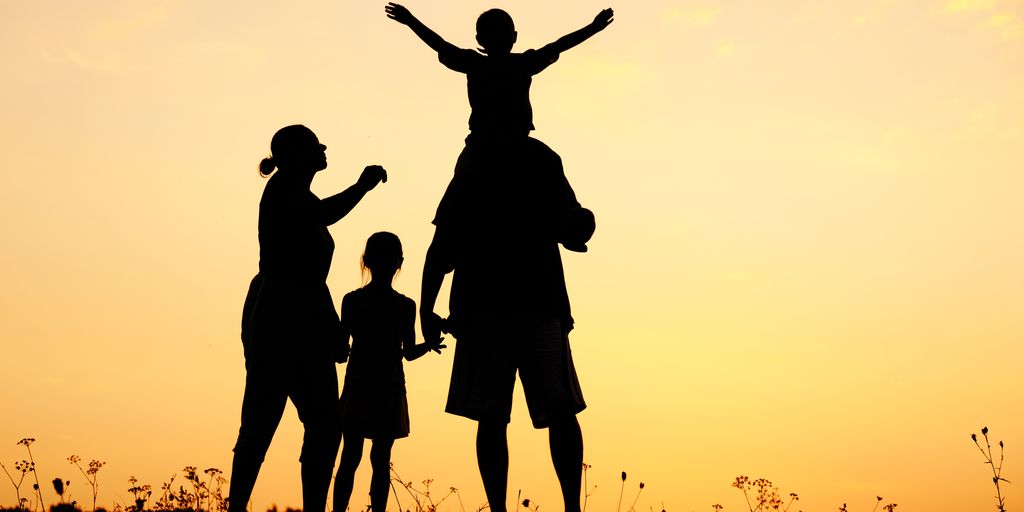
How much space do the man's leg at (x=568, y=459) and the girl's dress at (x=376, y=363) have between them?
243cm

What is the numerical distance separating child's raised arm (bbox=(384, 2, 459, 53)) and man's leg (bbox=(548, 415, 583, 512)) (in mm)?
2297

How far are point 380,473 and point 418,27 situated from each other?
3280 mm

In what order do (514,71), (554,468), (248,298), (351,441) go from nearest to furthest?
1. (554,468)
2. (514,71)
3. (248,298)
4. (351,441)

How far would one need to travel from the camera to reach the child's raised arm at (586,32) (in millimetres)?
6863

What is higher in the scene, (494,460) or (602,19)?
(602,19)

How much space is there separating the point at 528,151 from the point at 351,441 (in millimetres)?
2887

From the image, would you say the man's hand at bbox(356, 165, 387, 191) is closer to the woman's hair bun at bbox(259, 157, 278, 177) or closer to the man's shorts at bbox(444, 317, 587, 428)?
the woman's hair bun at bbox(259, 157, 278, 177)

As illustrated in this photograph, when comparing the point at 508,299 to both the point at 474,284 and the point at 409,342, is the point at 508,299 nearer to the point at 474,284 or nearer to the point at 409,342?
the point at 474,284

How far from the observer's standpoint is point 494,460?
6332 mm

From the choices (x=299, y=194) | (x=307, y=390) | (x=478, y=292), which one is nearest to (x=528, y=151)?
(x=478, y=292)

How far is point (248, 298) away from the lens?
7.25 m

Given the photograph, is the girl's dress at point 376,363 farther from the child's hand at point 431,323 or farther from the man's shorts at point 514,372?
the man's shorts at point 514,372

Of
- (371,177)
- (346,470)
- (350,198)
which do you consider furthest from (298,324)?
(346,470)

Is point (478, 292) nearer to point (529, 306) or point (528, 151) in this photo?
point (529, 306)
